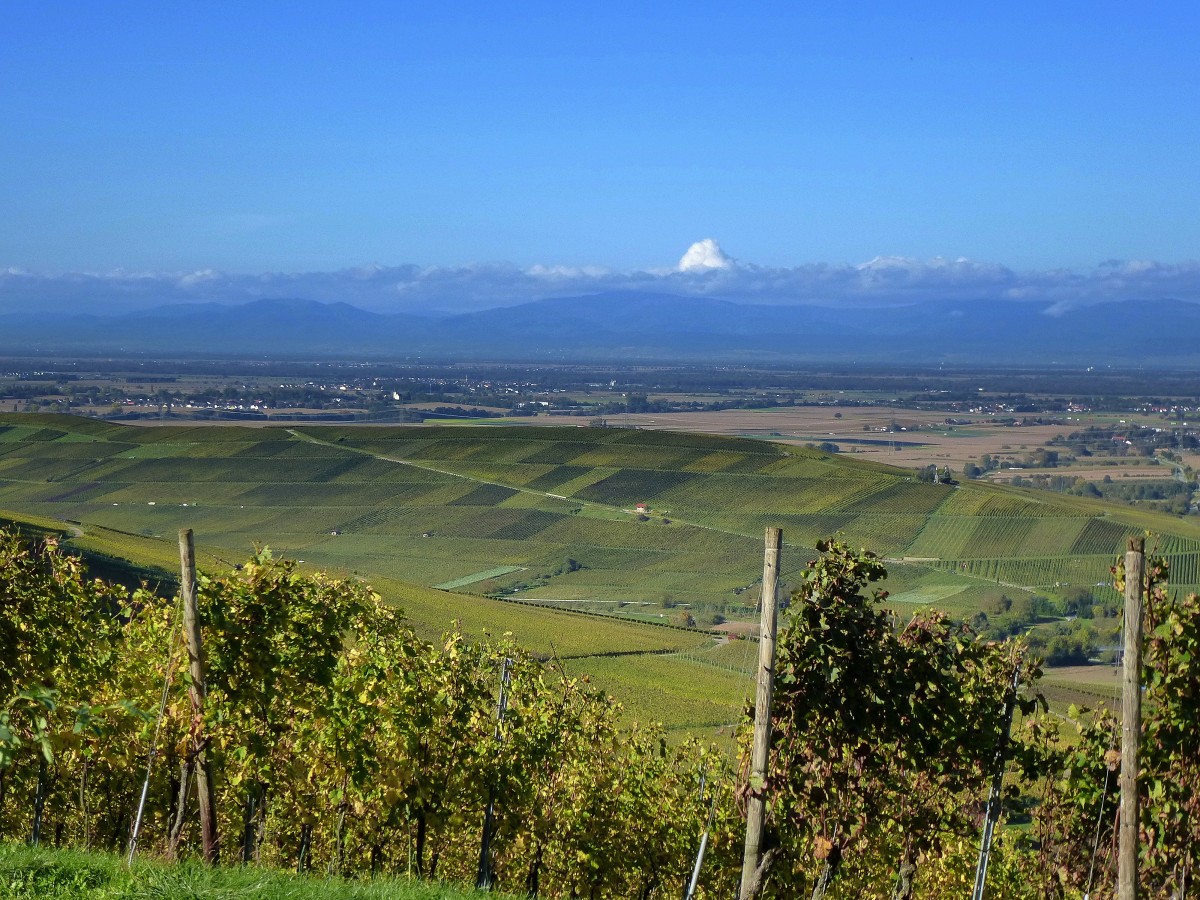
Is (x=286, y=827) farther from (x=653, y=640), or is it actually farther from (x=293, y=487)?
(x=293, y=487)

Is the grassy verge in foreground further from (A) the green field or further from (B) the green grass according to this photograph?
(B) the green grass

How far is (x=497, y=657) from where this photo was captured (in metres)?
19.9

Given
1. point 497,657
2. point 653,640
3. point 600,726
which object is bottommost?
point 653,640

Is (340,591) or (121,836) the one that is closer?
(340,591)

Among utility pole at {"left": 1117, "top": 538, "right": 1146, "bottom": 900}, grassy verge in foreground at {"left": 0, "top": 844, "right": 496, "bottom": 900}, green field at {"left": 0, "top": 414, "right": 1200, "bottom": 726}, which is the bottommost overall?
green field at {"left": 0, "top": 414, "right": 1200, "bottom": 726}

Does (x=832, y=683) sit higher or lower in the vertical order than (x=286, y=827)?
higher

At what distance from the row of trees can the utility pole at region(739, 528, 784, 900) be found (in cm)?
25

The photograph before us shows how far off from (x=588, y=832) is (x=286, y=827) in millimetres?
6248

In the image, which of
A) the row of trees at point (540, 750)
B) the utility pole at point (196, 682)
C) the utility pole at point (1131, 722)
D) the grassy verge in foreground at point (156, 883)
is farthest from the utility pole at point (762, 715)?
the utility pole at point (196, 682)

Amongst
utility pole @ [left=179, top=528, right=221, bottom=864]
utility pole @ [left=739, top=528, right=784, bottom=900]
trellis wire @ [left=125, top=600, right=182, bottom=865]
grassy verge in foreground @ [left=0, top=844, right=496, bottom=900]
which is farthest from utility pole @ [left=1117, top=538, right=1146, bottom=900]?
utility pole @ [left=179, top=528, right=221, bottom=864]

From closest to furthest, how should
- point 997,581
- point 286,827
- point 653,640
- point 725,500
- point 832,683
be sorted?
point 832,683, point 286,827, point 653,640, point 997,581, point 725,500

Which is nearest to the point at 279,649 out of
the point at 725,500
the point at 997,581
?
the point at 997,581

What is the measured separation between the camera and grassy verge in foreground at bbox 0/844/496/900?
37.4ft

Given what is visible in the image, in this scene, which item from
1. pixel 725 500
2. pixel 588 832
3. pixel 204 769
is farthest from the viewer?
pixel 725 500
